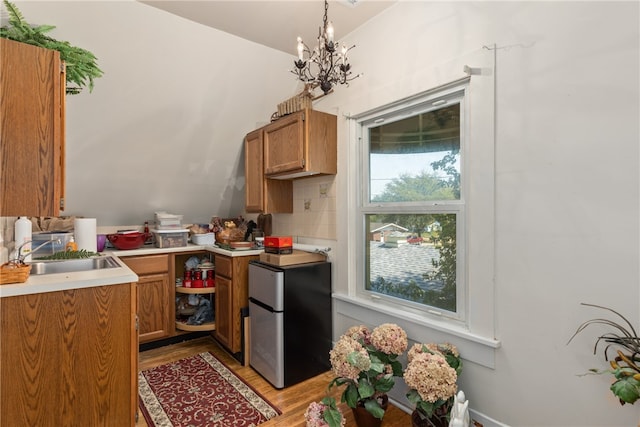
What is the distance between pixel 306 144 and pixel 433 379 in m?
1.84

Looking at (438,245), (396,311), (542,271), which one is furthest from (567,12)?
(396,311)

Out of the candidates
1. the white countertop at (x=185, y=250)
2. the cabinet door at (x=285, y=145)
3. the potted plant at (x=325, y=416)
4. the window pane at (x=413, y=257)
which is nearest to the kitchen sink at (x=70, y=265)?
the white countertop at (x=185, y=250)

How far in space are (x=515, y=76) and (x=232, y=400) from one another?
8.80 ft

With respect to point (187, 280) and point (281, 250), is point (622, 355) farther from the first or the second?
point (187, 280)

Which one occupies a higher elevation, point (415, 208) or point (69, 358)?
point (415, 208)

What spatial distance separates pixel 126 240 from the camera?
10.5ft

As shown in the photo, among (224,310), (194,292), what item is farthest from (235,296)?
(194,292)

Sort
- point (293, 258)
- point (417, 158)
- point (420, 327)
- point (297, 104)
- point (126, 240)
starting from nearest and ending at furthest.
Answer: point (420, 327)
point (417, 158)
point (293, 258)
point (297, 104)
point (126, 240)

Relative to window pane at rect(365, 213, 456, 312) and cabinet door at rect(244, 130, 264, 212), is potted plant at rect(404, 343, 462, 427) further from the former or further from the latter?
cabinet door at rect(244, 130, 264, 212)

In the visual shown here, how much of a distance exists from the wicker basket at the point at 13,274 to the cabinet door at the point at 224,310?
1.55 metres

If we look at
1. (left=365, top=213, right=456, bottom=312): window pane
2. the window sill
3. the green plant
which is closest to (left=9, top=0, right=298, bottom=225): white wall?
the green plant

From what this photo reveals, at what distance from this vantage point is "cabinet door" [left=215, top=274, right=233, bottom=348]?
2.98 m

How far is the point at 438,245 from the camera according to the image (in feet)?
6.99

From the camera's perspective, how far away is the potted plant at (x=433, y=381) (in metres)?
1.72
